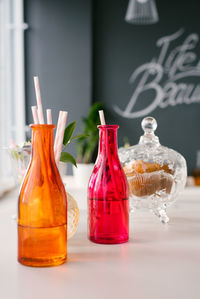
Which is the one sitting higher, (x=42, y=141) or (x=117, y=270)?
(x=42, y=141)

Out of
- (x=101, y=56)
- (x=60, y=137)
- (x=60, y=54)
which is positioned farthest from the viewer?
(x=101, y=56)

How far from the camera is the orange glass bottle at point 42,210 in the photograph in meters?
0.57

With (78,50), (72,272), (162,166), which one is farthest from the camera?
(78,50)

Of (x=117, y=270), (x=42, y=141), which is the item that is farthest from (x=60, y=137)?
(x=117, y=270)

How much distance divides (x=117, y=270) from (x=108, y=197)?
0.52 feet

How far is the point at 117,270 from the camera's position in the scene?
561mm

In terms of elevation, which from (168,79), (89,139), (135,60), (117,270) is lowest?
(89,139)

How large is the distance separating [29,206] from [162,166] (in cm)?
43

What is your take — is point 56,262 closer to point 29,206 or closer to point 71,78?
point 29,206

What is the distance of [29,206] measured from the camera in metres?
0.58

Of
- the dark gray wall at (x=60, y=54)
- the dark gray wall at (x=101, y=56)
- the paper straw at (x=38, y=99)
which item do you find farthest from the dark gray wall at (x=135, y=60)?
the paper straw at (x=38, y=99)

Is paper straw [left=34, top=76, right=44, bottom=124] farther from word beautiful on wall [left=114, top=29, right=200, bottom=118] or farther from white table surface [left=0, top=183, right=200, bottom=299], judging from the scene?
word beautiful on wall [left=114, top=29, right=200, bottom=118]

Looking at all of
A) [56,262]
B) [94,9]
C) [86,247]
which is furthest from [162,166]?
[94,9]

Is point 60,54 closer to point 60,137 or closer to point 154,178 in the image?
point 154,178
